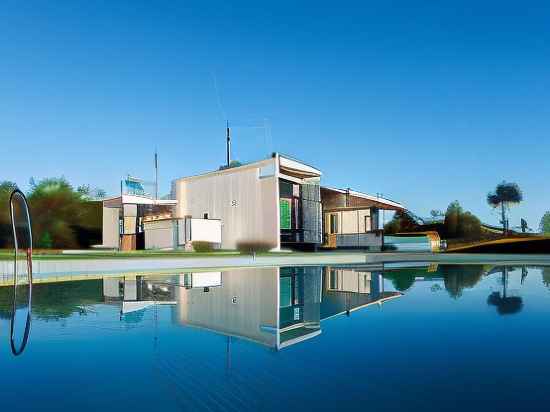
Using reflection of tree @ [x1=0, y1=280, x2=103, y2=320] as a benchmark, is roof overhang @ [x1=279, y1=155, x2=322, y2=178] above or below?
above

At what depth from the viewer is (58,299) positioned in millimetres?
8531

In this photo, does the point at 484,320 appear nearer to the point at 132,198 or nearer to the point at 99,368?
the point at 99,368

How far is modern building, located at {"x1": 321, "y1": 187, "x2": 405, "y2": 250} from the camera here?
32.6 meters

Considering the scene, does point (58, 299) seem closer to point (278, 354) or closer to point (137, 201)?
Answer: point (278, 354)

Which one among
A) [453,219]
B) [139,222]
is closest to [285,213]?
[139,222]

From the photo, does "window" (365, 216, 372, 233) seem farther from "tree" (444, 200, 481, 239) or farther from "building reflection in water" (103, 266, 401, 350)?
"building reflection in water" (103, 266, 401, 350)

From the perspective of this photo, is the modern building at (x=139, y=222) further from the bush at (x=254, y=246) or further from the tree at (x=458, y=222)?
the tree at (x=458, y=222)

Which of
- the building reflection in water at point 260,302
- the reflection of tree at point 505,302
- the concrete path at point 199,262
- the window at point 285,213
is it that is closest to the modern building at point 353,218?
the window at point 285,213

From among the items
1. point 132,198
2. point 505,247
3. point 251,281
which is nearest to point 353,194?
point 505,247

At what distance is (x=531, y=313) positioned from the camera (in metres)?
6.67

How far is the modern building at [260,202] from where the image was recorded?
26359mm

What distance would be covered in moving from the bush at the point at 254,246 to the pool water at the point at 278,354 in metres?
17.7

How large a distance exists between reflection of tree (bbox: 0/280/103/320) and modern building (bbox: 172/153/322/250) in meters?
15.5

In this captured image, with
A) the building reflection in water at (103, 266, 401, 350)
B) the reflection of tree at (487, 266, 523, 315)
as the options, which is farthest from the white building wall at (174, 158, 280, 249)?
the reflection of tree at (487, 266, 523, 315)
